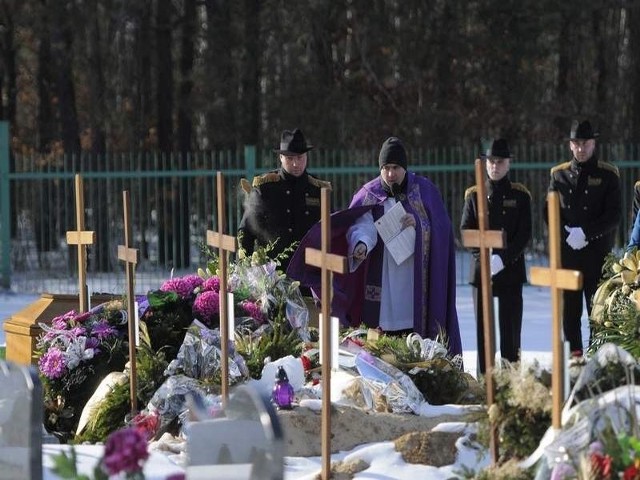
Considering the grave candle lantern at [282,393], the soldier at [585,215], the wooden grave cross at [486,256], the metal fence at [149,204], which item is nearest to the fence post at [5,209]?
the metal fence at [149,204]

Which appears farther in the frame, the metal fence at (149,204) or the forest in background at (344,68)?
the forest in background at (344,68)

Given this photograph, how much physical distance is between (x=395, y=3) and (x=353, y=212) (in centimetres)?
1609

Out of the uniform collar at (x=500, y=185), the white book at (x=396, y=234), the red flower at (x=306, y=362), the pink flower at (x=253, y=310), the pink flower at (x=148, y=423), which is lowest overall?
the pink flower at (x=148, y=423)

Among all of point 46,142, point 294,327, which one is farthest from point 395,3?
point 294,327

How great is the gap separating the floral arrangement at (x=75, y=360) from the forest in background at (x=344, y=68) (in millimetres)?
15212

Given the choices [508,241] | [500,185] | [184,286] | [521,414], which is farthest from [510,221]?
[521,414]

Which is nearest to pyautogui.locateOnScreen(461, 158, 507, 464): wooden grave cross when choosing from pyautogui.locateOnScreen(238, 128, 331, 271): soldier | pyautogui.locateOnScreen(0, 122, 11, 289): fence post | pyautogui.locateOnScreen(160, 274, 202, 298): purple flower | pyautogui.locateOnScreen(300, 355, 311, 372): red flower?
pyautogui.locateOnScreen(300, 355, 311, 372): red flower

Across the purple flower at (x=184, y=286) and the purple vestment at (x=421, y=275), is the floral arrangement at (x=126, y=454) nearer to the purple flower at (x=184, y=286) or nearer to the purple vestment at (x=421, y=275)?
the purple flower at (x=184, y=286)

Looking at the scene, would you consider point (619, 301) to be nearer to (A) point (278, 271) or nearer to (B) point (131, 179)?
(A) point (278, 271)

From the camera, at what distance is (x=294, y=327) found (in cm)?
841

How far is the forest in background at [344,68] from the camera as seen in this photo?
2427cm

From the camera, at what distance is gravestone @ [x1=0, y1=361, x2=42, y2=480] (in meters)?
5.11

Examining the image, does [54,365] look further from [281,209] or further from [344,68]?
[344,68]

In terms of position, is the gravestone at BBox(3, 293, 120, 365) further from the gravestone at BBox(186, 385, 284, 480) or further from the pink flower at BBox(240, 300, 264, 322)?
the gravestone at BBox(186, 385, 284, 480)
